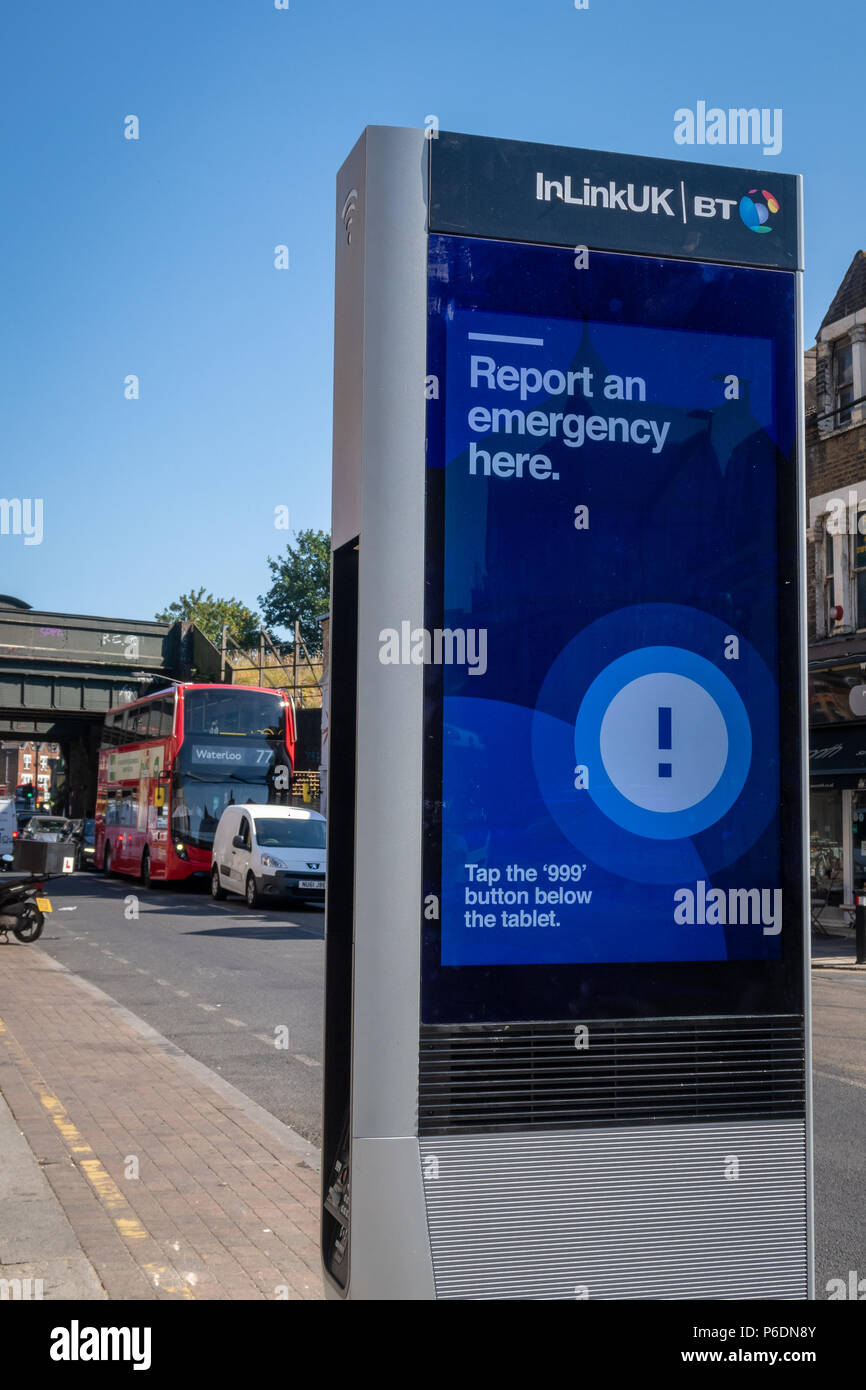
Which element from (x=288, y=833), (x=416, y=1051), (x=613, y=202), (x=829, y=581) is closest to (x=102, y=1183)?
(x=416, y=1051)

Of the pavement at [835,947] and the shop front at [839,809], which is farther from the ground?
the shop front at [839,809]

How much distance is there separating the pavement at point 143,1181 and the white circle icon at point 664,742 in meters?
2.24

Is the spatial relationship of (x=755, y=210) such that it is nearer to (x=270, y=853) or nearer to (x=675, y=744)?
(x=675, y=744)

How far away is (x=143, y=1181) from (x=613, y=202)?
4.54m

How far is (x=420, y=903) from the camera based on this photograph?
120 inches

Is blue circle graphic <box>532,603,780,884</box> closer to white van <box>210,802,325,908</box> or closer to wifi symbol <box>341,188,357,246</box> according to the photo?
wifi symbol <box>341,188,357,246</box>

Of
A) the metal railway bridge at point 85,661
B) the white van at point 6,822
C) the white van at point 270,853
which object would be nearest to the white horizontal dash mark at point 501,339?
the white van at point 270,853

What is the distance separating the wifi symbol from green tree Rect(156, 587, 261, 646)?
88280 millimetres

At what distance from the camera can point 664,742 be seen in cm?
327

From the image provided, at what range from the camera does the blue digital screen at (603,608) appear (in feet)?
10.3

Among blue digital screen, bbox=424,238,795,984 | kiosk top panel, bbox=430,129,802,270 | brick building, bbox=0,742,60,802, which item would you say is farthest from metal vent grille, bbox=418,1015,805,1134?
brick building, bbox=0,742,60,802

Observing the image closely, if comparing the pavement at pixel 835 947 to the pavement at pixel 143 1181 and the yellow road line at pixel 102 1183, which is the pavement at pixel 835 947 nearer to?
the pavement at pixel 143 1181
